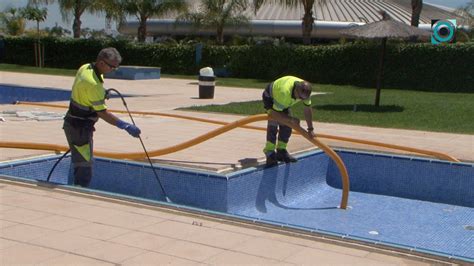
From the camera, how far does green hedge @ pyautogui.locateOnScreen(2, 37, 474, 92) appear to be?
26.5 meters

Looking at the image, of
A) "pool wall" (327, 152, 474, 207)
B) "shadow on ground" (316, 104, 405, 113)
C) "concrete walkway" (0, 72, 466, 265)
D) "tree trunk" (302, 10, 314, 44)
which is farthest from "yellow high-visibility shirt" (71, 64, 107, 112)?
"tree trunk" (302, 10, 314, 44)

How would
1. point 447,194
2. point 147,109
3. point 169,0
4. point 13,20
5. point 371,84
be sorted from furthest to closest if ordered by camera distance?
point 13,20, point 169,0, point 371,84, point 147,109, point 447,194

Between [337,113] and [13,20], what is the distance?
4341 cm

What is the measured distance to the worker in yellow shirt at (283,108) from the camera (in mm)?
8070

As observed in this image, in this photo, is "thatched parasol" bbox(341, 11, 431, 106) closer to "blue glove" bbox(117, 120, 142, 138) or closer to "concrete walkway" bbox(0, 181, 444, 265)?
"blue glove" bbox(117, 120, 142, 138)

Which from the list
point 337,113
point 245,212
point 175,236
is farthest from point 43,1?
point 175,236

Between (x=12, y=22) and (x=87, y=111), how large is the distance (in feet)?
164

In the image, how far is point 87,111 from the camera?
6906mm

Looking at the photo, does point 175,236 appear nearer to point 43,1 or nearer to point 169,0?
point 169,0

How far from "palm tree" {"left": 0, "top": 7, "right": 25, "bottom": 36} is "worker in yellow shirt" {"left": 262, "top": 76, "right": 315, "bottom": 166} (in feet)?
157

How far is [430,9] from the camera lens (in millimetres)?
63969

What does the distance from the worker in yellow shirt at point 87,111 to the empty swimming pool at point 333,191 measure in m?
1.27

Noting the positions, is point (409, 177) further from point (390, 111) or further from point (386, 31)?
point (390, 111)

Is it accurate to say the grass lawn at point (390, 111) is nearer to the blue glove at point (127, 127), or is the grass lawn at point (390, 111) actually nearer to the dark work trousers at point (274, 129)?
the dark work trousers at point (274, 129)
